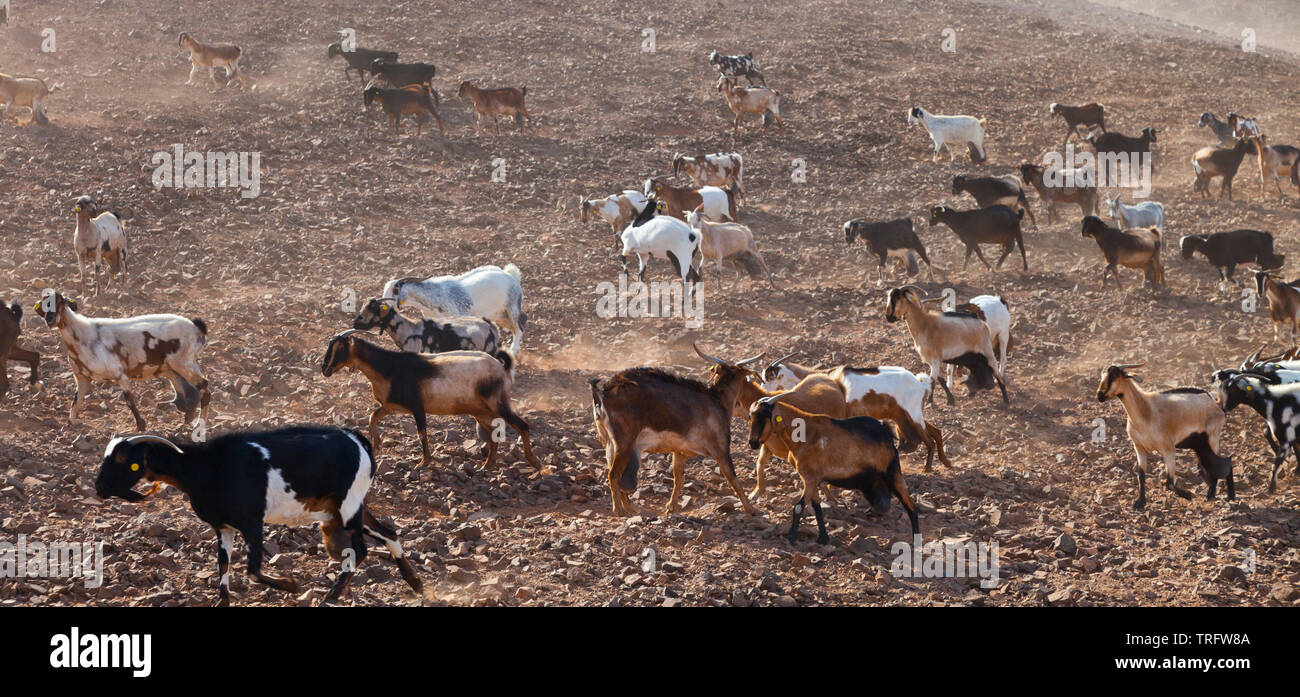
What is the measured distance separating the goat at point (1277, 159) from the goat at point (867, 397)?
1586 centimetres

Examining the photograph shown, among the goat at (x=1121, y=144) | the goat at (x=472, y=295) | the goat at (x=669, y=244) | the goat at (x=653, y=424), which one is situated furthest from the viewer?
the goat at (x=1121, y=144)

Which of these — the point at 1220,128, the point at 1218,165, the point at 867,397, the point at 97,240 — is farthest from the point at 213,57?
the point at 1220,128

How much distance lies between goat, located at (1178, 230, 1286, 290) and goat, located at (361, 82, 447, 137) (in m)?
15.9

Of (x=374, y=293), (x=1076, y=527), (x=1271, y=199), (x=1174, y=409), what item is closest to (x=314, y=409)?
(x=374, y=293)

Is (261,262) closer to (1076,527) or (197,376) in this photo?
(197,376)

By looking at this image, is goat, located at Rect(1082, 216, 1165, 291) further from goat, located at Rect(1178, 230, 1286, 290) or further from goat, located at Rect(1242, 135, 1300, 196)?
goat, located at Rect(1242, 135, 1300, 196)

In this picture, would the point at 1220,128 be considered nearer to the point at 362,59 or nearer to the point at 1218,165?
the point at 1218,165

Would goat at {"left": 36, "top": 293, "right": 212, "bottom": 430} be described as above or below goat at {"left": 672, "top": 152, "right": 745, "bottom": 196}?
below

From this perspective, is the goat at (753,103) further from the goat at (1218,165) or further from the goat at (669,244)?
the goat at (669,244)

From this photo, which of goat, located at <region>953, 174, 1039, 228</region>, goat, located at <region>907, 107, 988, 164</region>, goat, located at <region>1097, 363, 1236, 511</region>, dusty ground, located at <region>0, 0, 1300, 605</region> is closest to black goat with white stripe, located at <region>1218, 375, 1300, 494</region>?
dusty ground, located at <region>0, 0, 1300, 605</region>

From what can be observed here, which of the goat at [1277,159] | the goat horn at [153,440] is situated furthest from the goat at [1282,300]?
the goat horn at [153,440]

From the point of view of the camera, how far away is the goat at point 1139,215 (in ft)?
68.5

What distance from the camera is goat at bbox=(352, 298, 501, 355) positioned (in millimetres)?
13422

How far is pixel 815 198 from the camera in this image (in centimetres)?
2334
